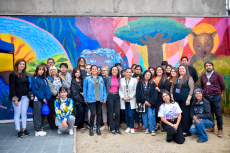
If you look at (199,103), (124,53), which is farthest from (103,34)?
(199,103)

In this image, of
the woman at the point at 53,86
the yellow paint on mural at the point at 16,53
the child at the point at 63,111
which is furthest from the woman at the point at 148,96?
the yellow paint on mural at the point at 16,53

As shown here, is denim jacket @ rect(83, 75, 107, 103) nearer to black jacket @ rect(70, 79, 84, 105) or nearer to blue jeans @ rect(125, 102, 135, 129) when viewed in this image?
black jacket @ rect(70, 79, 84, 105)

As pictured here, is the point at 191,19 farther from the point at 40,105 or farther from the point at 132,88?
the point at 40,105

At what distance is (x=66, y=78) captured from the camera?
530 centimetres

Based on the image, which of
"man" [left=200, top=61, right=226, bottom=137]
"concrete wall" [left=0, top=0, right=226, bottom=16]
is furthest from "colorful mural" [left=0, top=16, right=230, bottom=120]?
"man" [left=200, top=61, right=226, bottom=137]

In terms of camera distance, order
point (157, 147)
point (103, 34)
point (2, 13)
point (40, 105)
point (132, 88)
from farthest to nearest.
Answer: point (103, 34) < point (2, 13) < point (132, 88) < point (40, 105) < point (157, 147)

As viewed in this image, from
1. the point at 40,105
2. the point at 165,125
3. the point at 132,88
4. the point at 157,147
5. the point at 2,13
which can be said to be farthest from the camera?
the point at 2,13

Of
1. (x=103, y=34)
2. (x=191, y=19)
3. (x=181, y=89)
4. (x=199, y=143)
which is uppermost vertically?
(x=191, y=19)

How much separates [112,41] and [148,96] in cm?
318

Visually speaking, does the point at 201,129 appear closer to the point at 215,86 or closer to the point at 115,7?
the point at 215,86

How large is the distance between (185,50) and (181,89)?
341cm

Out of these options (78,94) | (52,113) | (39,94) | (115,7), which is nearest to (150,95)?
(78,94)

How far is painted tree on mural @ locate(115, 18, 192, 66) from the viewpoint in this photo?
7.43 metres

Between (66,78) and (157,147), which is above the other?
(66,78)
